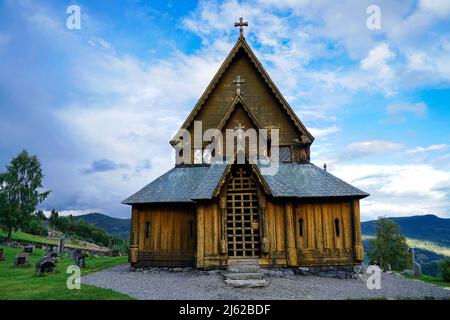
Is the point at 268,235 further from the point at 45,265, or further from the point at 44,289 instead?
the point at 45,265

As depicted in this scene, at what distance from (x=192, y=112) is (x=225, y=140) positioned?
2.84m

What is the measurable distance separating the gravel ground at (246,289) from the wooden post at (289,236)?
2.66 ft

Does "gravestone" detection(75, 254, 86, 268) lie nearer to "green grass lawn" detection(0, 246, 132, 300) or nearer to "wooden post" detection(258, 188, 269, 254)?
"green grass lawn" detection(0, 246, 132, 300)

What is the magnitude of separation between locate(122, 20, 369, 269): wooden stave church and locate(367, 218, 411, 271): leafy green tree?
27.9 metres

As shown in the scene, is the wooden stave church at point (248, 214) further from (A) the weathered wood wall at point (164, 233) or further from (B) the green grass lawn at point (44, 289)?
(B) the green grass lawn at point (44, 289)

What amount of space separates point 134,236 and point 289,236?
8.12 meters

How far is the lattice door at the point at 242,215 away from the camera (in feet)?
48.8

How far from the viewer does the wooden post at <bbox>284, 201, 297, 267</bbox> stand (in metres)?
14.7

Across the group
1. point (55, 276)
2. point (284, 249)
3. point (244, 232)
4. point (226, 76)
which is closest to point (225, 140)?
point (226, 76)

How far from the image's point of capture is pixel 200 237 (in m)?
14.7

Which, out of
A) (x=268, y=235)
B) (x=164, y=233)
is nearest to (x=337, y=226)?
(x=268, y=235)

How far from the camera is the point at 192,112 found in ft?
62.9

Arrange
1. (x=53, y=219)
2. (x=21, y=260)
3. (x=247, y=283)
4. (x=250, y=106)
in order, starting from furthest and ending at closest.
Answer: (x=53, y=219), (x=250, y=106), (x=21, y=260), (x=247, y=283)
